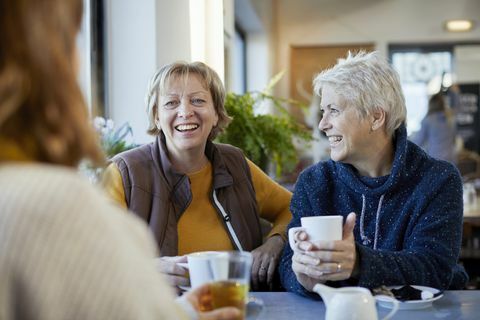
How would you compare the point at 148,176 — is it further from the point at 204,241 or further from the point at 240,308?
the point at 240,308

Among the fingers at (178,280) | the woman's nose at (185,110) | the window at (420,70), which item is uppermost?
the window at (420,70)

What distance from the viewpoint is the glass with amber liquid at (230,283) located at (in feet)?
3.03

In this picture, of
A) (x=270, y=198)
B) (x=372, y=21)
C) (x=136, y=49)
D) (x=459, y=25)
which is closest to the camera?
(x=270, y=198)

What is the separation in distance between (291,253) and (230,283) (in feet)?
2.80

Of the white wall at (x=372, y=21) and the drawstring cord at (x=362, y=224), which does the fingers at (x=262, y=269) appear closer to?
the drawstring cord at (x=362, y=224)

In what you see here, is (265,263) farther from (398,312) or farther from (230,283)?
(230,283)

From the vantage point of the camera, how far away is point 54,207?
54cm

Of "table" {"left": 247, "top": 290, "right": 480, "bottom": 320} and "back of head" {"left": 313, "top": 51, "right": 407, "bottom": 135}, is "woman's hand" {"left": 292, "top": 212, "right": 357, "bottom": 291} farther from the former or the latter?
"back of head" {"left": 313, "top": 51, "right": 407, "bottom": 135}

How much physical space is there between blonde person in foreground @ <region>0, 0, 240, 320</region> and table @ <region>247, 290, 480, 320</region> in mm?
797

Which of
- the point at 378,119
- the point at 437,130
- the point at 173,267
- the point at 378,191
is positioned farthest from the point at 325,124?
the point at 437,130

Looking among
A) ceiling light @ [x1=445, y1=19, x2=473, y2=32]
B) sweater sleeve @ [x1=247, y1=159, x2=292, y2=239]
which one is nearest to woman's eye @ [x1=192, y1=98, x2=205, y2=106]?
sweater sleeve @ [x1=247, y1=159, x2=292, y2=239]

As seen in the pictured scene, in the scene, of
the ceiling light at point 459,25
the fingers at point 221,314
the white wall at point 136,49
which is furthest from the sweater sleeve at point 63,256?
the ceiling light at point 459,25

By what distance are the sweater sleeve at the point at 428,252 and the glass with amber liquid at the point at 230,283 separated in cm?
63

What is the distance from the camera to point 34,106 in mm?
598
